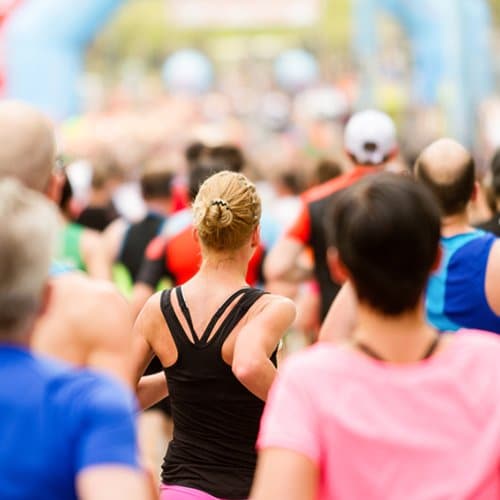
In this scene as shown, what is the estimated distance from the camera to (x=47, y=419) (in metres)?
2.75

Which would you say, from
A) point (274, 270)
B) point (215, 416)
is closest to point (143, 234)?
point (274, 270)

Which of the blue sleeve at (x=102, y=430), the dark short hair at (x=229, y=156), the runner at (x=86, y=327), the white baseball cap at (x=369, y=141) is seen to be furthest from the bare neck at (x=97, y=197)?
the blue sleeve at (x=102, y=430)

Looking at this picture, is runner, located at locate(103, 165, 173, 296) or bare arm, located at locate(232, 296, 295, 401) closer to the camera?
bare arm, located at locate(232, 296, 295, 401)

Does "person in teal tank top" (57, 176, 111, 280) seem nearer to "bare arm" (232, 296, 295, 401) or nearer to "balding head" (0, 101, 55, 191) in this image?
"bare arm" (232, 296, 295, 401)

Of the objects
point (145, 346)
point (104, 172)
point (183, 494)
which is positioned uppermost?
point (145, 346)

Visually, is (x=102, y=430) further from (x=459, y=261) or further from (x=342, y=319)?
(x=459, y=261)

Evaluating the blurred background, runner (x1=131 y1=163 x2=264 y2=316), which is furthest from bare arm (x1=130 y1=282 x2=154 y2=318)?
the blurred background

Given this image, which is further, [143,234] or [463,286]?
[143,234]

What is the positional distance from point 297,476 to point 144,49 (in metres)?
71.7

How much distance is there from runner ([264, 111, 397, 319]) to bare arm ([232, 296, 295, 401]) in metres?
3.20

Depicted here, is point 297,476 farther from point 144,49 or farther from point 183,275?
point 144,49

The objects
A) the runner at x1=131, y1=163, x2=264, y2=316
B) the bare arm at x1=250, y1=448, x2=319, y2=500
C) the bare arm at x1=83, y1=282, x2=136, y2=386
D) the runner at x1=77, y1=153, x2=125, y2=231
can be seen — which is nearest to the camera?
the bare arm at x1=250, y1=448, x2=319, y2=500

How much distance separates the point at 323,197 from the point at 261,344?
3398 millimetres

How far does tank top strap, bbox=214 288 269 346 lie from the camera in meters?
4.54
